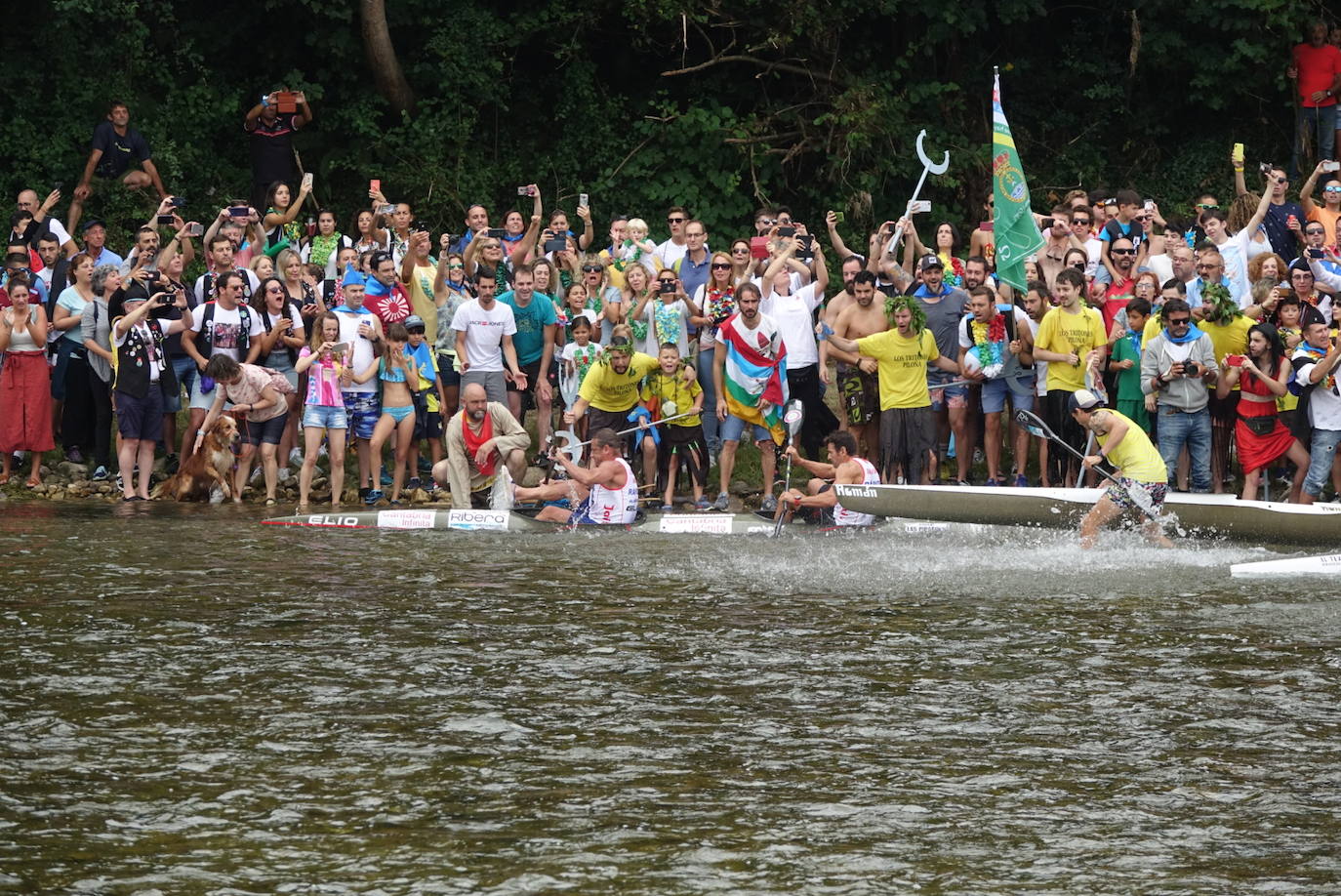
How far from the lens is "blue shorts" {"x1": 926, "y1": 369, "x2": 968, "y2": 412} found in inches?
661

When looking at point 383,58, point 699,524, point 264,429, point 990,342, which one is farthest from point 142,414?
point 383,58

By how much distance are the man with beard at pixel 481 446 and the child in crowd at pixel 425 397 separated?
62cm

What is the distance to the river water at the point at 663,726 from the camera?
23.8ft

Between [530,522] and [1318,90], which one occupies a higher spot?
[1318,90]

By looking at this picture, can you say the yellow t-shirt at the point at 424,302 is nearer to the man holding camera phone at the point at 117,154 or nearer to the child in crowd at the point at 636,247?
the child in crowd at the point at 636,247

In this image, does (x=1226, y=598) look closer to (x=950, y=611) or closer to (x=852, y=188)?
(x=950, y=611)

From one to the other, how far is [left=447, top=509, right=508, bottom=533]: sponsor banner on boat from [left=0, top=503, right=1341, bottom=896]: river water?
1563 mm

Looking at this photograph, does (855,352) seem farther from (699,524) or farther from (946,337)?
(699,524)

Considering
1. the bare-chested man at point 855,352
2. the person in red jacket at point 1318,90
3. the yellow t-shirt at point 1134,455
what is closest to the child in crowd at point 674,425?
the bare-chested man at point 855,352

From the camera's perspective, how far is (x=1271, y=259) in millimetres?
16406

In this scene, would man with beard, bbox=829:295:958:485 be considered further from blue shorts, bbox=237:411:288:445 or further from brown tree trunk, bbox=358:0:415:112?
brown tree trunk, bbox=358:0:415:112

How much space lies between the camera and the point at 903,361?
53.6ft

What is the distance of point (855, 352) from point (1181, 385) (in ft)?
9.20

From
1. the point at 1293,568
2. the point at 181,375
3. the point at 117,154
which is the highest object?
the point at 117,154
